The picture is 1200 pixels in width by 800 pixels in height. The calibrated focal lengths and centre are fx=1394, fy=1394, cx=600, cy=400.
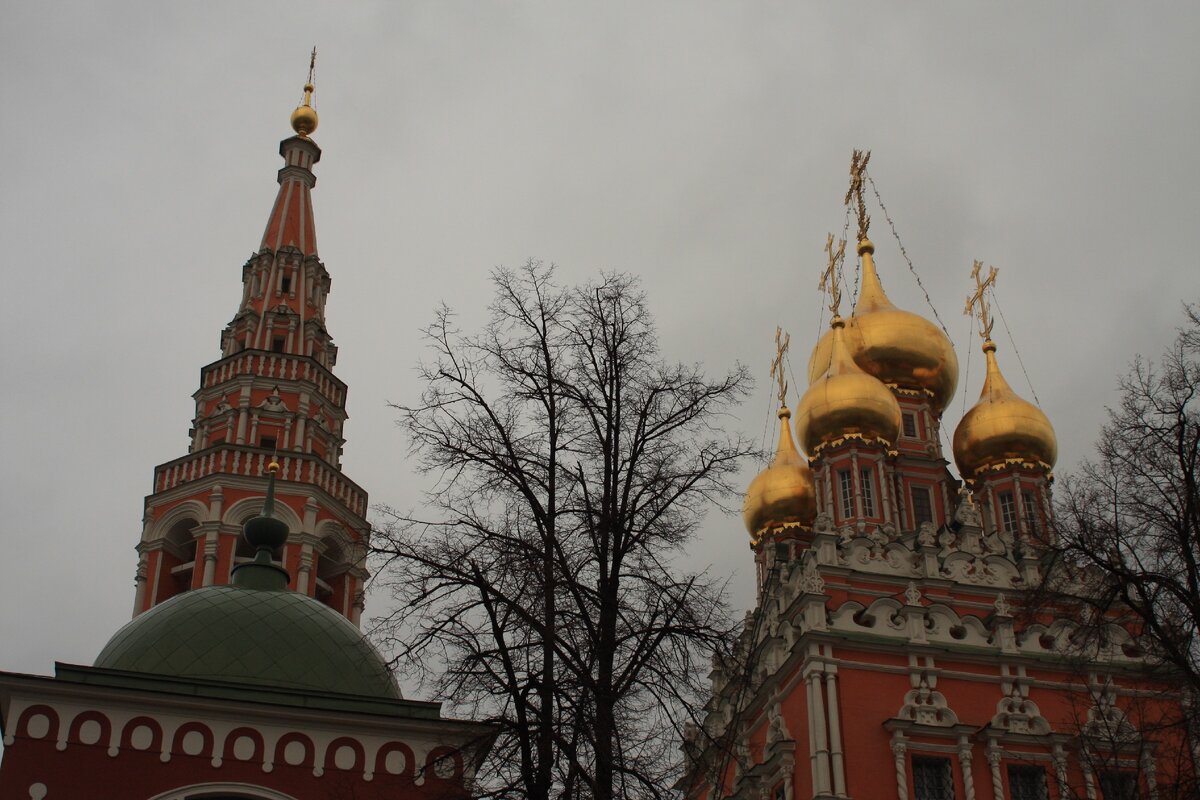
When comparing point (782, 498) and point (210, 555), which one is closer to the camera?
point (210, 555)

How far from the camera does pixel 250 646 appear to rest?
671 inches

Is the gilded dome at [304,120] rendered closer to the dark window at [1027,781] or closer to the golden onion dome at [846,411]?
the golden onion dome at [846,411]

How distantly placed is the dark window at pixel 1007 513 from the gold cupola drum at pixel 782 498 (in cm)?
394

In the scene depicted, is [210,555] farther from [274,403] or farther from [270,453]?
[274,403]

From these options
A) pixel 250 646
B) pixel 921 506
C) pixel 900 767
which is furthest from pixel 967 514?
pixel 250 646

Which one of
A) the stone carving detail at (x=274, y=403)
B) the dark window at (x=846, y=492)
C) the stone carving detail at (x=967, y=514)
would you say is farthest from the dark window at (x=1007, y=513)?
the stone carving detail at (x=274, y=403)

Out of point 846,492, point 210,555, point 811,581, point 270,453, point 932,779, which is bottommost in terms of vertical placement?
point 932,779

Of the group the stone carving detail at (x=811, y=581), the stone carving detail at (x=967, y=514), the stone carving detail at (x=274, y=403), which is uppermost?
the stone carving detail at (x=274, y=403)

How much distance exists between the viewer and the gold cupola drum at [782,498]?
3064 cm

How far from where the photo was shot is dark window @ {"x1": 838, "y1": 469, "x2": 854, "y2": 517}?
27.2 metres

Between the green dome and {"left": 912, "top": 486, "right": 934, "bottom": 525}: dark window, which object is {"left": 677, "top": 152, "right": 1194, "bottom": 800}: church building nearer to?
{"left": 912, "top": 486, "right": 934, "bottom": 525}: dark window

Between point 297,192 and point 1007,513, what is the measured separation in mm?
20289

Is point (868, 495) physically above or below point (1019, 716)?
above

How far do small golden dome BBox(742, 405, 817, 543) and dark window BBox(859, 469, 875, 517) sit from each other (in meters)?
2.56
